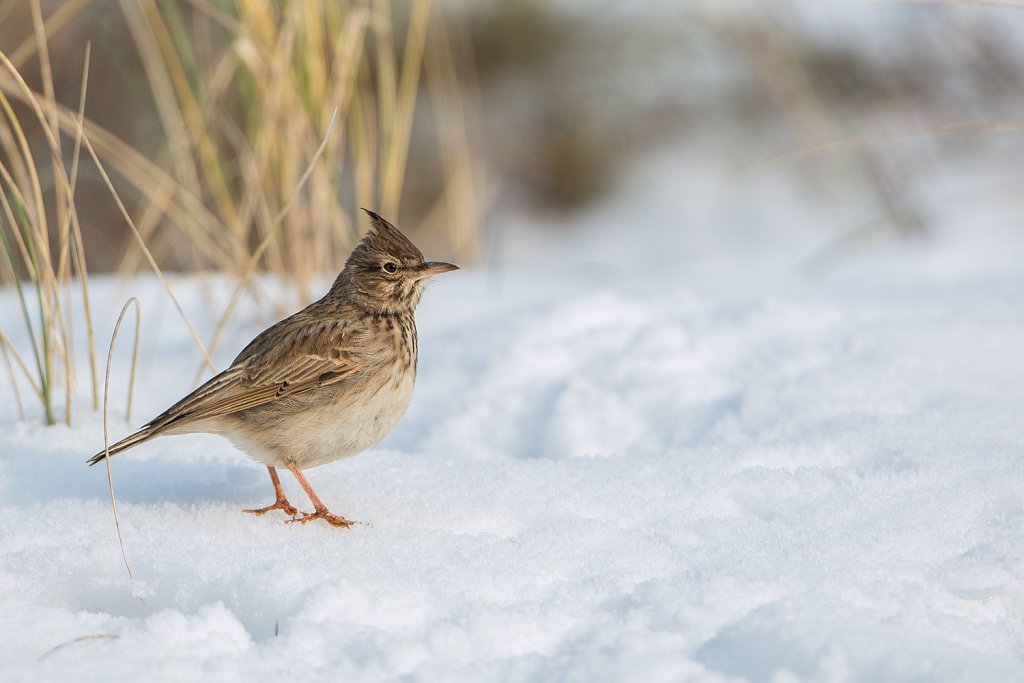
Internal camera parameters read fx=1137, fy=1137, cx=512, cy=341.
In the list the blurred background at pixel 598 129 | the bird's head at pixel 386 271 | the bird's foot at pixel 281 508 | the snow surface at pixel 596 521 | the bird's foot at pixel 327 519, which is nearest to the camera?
the snow surface at pixel 596 521

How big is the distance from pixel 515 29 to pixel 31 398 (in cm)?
735

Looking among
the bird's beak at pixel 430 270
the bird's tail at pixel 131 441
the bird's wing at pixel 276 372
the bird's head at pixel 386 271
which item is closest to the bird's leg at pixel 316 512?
the bird's wing at pixel 276 372

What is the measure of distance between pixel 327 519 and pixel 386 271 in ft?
3.02

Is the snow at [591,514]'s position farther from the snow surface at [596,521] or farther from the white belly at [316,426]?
the white belly at [316,426]

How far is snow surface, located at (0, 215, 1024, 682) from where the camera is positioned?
224 cm

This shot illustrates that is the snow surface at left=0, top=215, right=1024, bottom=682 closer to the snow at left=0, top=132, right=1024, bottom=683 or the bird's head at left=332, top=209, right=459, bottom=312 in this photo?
the snow at left=0, top=132, right=1024, bottom=683

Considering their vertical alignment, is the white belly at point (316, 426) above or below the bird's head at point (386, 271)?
below

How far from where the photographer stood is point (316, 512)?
10.0ft

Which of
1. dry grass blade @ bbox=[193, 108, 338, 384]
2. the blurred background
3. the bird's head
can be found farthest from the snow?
the blurred background

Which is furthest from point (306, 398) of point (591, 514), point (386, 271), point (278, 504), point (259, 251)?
point (591, 514)

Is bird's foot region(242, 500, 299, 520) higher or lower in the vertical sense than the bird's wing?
lower

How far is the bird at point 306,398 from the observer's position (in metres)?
3.06

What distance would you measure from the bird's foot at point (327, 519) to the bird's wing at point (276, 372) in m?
0.36

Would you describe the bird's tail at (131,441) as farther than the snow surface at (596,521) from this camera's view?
Yes
